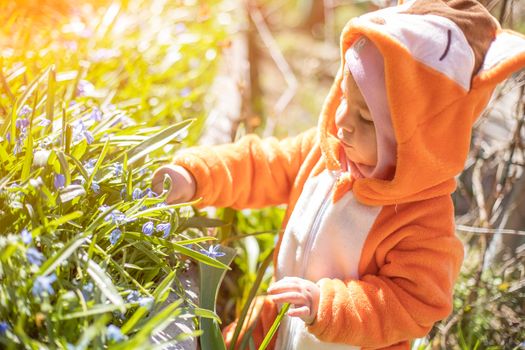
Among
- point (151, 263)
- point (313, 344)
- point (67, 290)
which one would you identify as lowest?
point (313, 344)

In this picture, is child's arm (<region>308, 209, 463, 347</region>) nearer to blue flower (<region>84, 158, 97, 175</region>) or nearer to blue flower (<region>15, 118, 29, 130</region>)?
blue flower (<region>84, 158, 97, 175</region>)

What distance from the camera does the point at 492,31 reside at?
1356 millimetres

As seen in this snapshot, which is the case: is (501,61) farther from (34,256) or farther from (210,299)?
(34,256)

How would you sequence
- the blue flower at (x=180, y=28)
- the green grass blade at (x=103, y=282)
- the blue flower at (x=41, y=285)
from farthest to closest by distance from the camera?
the blue flower at (x=180, y=28), the green grass blade at (x=103, y=282), the blue flower at (x=41, y=285)

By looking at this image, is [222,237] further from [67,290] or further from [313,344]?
[67,290]

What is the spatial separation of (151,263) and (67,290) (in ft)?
0.89

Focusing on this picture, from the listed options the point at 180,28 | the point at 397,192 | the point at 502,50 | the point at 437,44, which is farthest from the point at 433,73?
the point at 180,28

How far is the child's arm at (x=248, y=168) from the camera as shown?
5.39 ft

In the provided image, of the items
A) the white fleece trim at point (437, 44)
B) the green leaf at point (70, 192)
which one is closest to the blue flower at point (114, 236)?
the green leaf at point (70, 192)

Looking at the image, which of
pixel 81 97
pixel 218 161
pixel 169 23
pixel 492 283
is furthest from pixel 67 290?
pixel 169 23

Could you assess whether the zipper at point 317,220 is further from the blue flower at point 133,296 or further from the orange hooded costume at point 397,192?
the blue flower at point 133,296

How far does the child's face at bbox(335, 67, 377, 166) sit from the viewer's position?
1.36 meters

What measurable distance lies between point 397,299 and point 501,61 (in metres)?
0.58

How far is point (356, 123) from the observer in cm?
137
